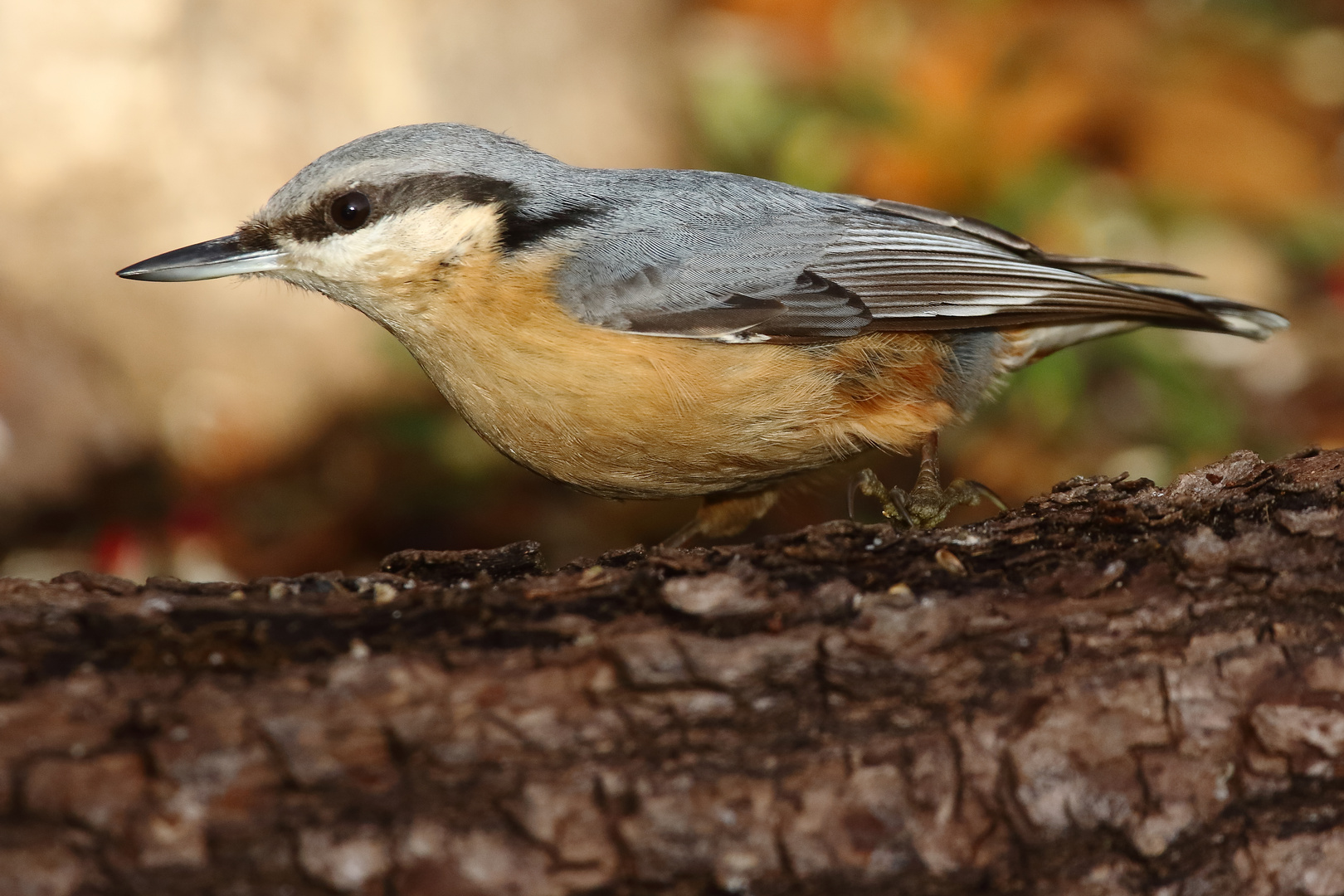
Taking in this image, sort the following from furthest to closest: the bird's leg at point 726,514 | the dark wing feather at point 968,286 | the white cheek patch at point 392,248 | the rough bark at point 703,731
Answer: the bird's leg at point 726,514 < the dark wing feather at point 968,286 < the white cheek patch at point 392,248 < the rough bark at point 703,731

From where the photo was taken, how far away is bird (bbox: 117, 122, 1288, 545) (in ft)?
9.96

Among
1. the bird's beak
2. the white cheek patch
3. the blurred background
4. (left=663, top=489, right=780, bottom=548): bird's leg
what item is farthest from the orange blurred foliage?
the bird's beak

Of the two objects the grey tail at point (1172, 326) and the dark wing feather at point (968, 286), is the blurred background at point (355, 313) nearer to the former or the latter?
the grey tail at point (1172, 326)

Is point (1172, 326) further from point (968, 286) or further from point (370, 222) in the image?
point (370, 222)

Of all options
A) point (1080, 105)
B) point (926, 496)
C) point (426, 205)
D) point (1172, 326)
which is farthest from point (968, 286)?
point (1080, 105)

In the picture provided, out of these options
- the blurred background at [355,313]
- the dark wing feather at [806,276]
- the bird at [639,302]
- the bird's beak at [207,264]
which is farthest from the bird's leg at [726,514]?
the bird's beak at [207,264]

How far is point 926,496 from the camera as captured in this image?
137 inches

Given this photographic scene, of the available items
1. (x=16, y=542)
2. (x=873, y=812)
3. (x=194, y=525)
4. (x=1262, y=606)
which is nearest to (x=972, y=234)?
(x=1262, y=606)

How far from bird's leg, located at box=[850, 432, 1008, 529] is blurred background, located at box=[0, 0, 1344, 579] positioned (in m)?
1.35

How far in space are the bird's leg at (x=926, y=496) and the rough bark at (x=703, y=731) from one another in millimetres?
1282

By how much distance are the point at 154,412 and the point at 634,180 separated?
330 cm

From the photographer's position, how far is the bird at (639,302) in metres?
3.04

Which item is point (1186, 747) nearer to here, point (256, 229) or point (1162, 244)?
point (256, 229)

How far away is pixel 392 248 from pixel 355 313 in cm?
303
